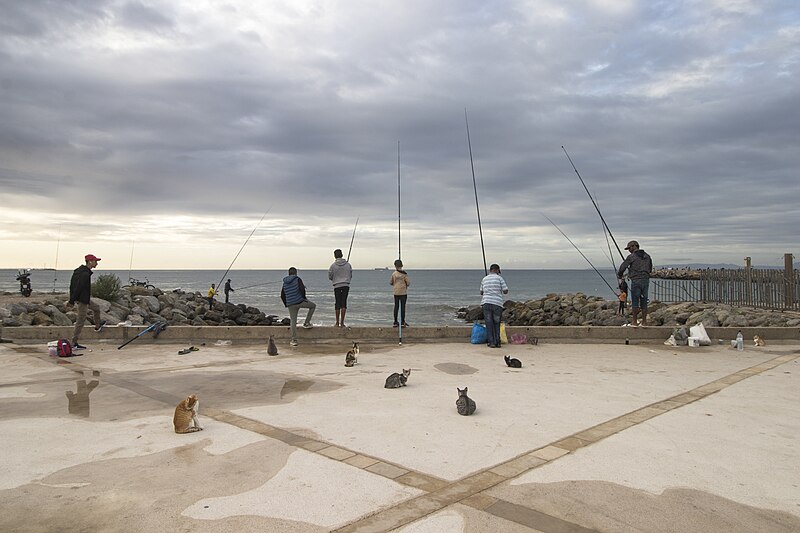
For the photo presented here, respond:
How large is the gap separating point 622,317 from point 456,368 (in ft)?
49.5

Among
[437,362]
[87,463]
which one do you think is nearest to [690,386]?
[437,362]

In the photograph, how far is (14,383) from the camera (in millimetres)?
7086

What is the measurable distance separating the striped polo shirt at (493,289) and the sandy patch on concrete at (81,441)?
19.5 feet

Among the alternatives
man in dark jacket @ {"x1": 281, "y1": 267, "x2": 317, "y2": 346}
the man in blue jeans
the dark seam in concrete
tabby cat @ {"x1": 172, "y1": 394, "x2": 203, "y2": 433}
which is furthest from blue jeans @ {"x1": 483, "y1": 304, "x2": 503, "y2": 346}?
the dark seam in concrete

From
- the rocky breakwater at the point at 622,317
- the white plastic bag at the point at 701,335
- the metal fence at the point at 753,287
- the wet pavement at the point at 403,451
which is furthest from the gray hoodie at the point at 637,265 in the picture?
the metal fence at the point at 753,287

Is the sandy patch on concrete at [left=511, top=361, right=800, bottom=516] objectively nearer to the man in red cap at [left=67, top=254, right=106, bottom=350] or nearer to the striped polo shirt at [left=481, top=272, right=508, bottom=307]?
the striped polo shirt at [left=481, top=272, right=508, bottom=307]

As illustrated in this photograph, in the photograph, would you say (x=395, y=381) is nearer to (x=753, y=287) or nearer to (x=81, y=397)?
(x=81, y=397)

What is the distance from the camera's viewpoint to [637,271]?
35.9ft

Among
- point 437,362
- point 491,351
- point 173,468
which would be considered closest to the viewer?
point 173,468

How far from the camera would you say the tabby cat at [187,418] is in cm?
489

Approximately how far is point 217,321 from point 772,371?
1001 inches

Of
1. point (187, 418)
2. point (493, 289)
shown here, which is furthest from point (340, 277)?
point (187, 418)

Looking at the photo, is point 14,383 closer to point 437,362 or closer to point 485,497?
point 437,362

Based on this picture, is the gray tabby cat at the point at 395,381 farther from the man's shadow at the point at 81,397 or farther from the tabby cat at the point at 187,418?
the man's shadow at the point at 81,397
